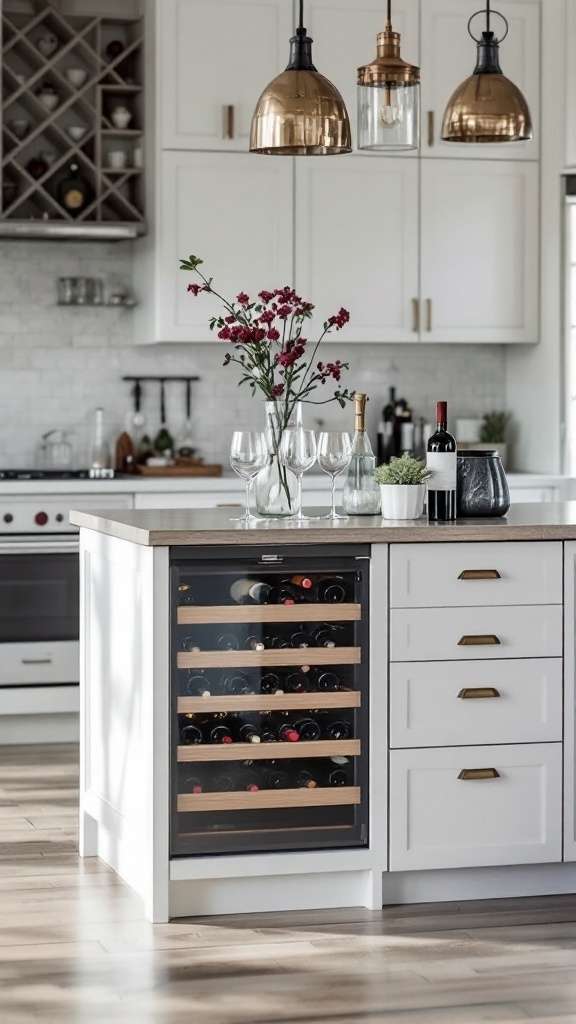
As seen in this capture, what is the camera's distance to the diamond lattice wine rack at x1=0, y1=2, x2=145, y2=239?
583cm

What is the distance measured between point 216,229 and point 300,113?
2.53 metres

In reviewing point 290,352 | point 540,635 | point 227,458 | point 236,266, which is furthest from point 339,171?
point 540,635

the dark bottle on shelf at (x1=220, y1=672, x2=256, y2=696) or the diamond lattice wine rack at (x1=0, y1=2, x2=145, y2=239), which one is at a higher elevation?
the diamond lattice wine rack at (x1=0, y1=2, x2=145, y2=239)

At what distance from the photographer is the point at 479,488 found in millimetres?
3889

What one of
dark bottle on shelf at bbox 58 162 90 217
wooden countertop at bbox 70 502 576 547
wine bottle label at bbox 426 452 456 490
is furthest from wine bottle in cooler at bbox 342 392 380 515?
dark bottle on shelf at bbox 58 162 90 217

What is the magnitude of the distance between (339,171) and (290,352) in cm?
249

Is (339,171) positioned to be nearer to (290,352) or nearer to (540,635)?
(290,352)

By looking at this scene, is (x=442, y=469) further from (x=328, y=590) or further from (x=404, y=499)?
(x=328, y=590)

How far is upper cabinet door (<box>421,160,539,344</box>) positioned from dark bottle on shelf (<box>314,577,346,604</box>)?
2743mm

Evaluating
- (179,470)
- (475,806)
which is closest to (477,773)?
(475,806)

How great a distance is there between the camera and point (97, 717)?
13.3 feet

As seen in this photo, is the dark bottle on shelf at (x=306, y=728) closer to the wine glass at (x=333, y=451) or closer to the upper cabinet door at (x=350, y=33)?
the wine glass at (x=333, y=451)

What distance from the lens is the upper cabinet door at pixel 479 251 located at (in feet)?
20.1

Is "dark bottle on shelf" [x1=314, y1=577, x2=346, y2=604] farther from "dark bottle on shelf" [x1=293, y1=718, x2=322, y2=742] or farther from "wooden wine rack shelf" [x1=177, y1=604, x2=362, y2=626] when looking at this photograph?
"dark bottle on shelf" [x1=293, y1=718, x2=322, y2=742]
